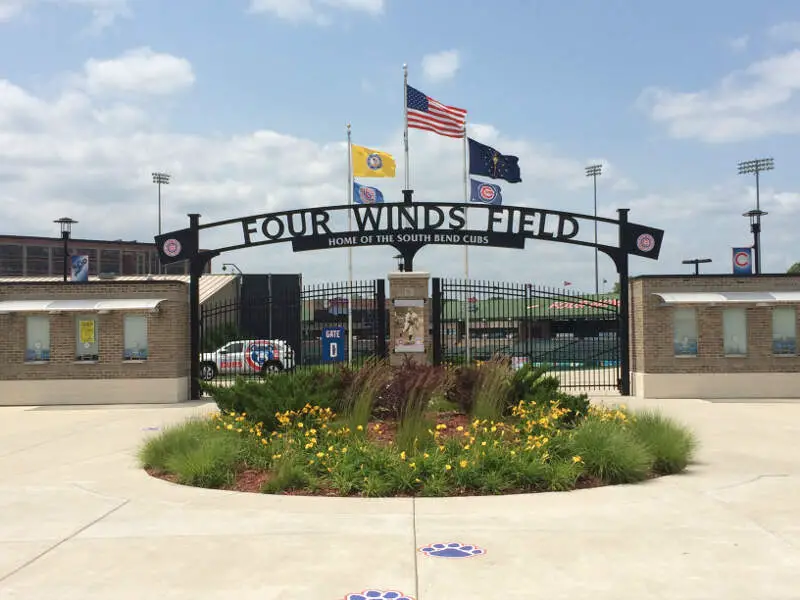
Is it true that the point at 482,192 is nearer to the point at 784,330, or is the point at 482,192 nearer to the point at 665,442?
the point at 784,330

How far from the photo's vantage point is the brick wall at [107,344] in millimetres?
20828

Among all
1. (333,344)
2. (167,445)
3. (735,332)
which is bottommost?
(167,445)

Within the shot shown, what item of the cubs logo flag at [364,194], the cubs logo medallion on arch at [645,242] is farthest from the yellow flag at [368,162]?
the cubs logo medallion on arch at [645,242]

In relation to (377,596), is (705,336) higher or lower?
higher

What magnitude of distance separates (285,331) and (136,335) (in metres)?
8.49

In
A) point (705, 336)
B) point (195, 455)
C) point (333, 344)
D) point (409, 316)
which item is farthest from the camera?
point (333, 344)

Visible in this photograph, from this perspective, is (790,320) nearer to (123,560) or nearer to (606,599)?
(606,599)

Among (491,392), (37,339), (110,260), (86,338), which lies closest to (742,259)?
(491,392)

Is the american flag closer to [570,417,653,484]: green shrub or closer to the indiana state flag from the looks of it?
the indiana state flag

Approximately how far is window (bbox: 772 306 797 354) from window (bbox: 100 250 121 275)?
219 feet

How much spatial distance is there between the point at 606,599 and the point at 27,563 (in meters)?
4.66

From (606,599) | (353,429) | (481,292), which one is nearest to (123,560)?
(606,599)

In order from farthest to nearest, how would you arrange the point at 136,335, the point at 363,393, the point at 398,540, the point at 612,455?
the point at 136,335 < the point at 363,393 < the point at 612,455 < the point at 398,540

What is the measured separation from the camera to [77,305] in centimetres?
2092
